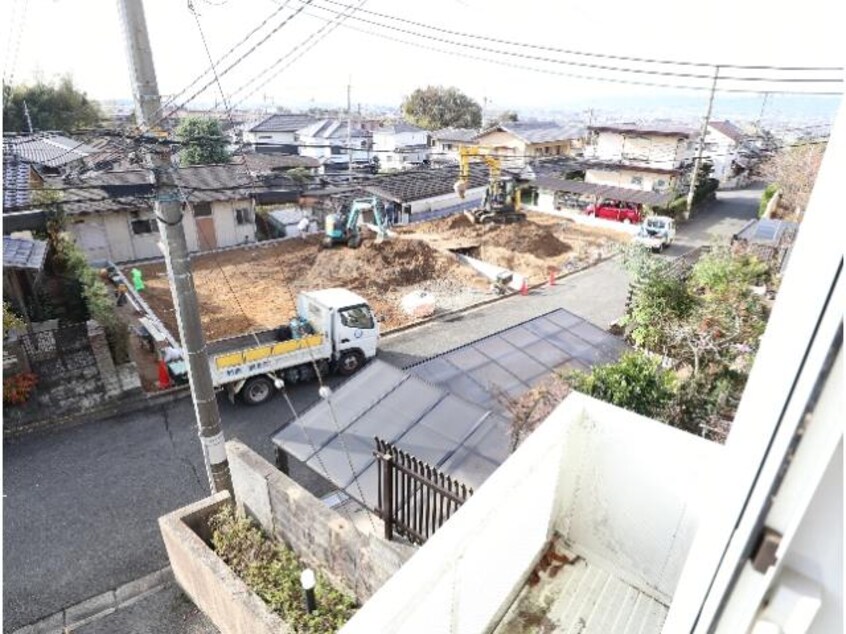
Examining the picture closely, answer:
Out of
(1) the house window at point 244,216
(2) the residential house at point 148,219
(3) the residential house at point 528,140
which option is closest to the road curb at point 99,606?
(2) the residential house at point 148,219

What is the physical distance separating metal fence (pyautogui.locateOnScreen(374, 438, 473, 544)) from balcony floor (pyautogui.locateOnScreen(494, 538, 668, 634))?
4.67 ft

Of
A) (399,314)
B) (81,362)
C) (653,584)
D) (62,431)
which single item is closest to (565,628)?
(653,584)

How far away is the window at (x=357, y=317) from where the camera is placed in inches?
506

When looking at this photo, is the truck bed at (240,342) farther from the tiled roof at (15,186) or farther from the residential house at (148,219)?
the residential house at (148,219)

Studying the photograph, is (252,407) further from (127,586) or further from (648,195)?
(648,195)

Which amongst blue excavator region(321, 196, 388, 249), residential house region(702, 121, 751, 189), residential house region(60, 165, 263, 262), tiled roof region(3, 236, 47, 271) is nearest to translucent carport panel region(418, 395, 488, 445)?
tiled roof region(3, 236, 47, 271)

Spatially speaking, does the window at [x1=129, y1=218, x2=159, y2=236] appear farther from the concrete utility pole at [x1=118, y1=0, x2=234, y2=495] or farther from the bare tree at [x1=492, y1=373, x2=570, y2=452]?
the bare tree at [x1=492, y1=373, x2=570, y2=452]

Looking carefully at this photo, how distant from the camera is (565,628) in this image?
331 cm

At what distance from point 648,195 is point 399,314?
20276mm

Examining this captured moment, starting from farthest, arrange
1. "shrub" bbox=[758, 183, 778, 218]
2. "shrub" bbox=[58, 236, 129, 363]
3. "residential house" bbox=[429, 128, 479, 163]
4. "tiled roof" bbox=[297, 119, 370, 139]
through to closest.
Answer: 1. "tiled roof" bbox=[297, 119, 370, 139]
2. "residential house" bbox=[429, 128, 479, 163]
3. "shrub" bbox=[758, 183, 778, 218]
4. "shrub" bbox=[58, 236, 129, 363]

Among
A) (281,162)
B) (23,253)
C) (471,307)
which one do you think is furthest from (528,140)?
(23,253)

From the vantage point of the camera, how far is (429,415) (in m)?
7.07

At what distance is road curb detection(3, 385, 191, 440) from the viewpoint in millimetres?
10539

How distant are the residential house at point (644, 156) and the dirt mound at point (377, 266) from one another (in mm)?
15009
